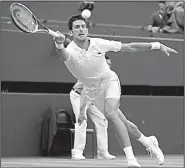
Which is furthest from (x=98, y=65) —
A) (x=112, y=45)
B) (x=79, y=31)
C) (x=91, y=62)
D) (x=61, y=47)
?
(x=61, y=47)

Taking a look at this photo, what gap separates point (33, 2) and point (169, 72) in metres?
3.58

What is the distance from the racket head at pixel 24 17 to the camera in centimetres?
618

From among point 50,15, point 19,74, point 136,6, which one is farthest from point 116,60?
point 136,6

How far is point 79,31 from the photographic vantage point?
281 inches

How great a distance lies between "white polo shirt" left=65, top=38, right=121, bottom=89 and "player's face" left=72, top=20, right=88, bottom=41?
0.20 m

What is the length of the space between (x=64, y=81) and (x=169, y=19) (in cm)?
278

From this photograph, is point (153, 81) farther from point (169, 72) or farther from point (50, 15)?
point (50, 15)

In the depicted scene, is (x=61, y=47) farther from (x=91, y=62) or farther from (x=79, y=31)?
(x=79, y=31)

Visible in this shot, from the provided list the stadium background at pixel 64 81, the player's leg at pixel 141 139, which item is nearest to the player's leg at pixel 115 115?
the player's leg at pixel 141 139

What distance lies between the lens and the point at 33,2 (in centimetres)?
1288

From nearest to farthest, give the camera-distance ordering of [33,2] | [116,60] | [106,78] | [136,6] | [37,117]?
[106,78], [37,117], [116,60], [33,2], [136,6]

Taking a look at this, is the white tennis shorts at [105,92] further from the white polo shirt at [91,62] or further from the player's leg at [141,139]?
the player's leg at [141,139]

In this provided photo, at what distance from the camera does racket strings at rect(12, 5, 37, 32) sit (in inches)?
243

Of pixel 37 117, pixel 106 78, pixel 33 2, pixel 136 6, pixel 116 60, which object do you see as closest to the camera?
pixel 106 78
